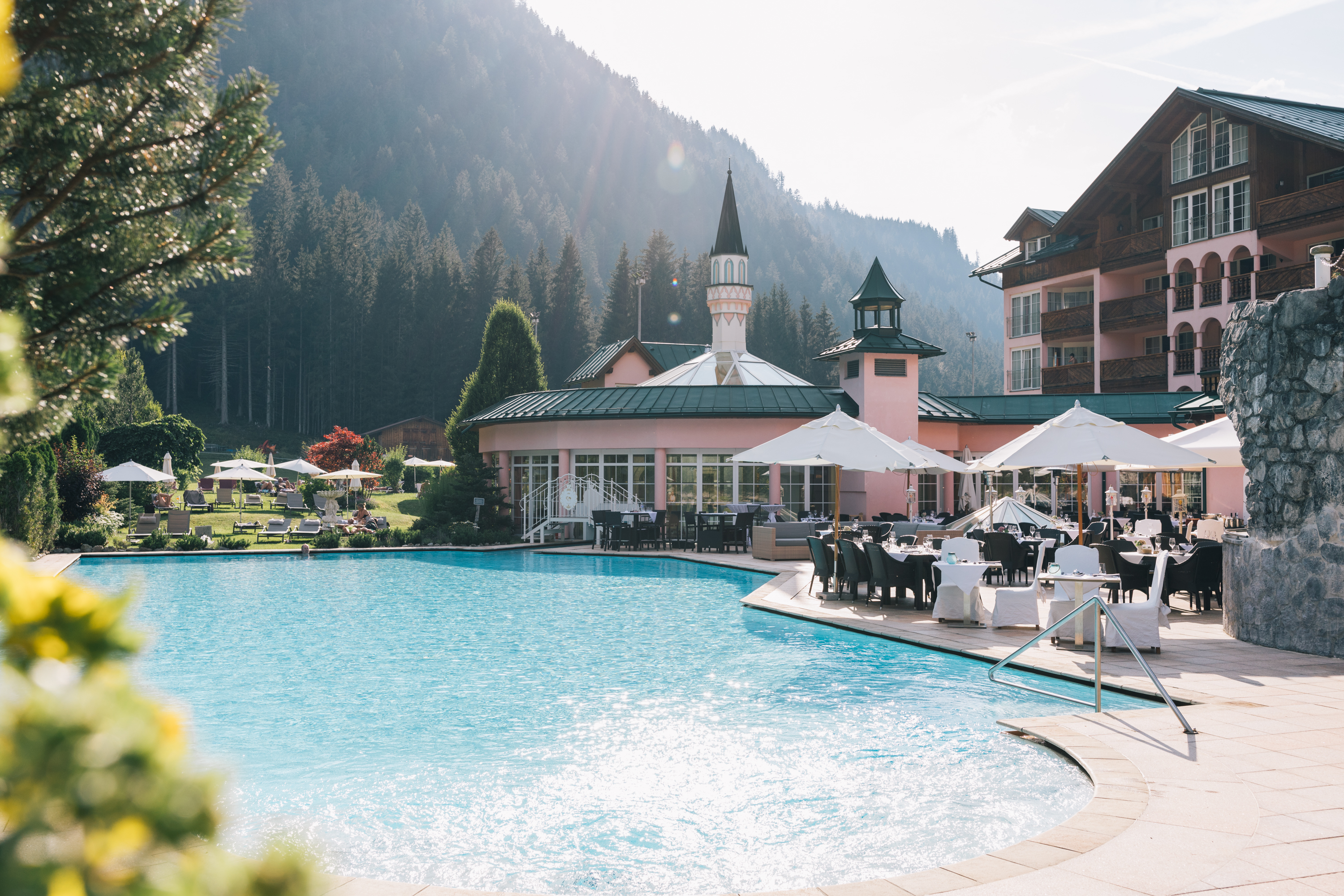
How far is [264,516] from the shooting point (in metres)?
32.9

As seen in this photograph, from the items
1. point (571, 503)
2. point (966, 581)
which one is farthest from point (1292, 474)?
point (571, 503)

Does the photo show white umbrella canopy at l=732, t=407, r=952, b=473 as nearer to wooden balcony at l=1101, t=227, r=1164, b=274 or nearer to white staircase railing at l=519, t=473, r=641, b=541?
white staircase railing at l=519, t=473, r=641, b=541

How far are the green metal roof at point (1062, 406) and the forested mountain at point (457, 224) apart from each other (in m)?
24.5

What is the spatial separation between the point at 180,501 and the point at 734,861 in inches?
1417

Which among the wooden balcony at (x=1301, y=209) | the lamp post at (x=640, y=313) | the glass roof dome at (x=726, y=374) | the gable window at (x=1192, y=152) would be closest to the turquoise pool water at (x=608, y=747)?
the glass roof dome at (x=726, y=374)

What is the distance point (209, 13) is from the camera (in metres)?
2.83

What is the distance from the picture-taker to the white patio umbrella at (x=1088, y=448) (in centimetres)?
1312

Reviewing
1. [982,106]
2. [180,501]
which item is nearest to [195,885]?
[982,106]

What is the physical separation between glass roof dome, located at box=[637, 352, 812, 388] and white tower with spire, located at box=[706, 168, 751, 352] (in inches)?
35.6

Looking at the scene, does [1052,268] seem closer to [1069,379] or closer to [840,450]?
[1069,379]

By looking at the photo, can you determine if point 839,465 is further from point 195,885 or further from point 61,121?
point 195,885

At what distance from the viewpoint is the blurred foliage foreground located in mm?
435

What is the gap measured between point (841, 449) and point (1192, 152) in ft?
75.2

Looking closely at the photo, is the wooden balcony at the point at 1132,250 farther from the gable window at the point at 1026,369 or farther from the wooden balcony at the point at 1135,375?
the gable window at the point at 1026,369
